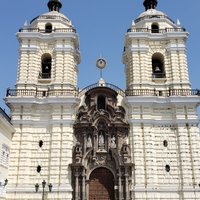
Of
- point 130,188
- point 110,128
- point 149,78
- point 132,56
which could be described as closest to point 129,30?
point 132,56

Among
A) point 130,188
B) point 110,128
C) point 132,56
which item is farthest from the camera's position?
point 132,56

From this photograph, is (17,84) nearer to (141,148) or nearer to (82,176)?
(82,176)

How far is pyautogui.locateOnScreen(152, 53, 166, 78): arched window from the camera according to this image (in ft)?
101

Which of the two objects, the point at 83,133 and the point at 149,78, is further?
the point at 149,78

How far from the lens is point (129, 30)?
31.9m

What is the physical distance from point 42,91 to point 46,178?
724cm

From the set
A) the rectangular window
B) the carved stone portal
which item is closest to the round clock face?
the carved stone portal

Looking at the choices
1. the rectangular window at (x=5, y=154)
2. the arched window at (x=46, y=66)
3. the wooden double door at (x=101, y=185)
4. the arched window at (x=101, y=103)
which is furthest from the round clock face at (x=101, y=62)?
the rectangular window at (x=5, y=154)

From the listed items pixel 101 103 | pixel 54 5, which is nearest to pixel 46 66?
pixel 101 103

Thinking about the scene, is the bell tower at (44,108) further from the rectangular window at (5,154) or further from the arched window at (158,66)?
the arched window at (158,66)

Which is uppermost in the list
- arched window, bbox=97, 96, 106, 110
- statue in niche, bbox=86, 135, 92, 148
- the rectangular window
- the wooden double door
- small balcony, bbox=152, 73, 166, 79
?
small balcony, bbox=152, 73, 166, 79

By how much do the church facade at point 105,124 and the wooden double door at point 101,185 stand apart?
0.08 m

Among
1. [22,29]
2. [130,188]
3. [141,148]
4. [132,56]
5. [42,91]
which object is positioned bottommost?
[130,188]

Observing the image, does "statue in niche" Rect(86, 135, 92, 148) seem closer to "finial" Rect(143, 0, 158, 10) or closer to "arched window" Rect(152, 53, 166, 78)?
"arched window" Rect(152, 53, 166, 78)
